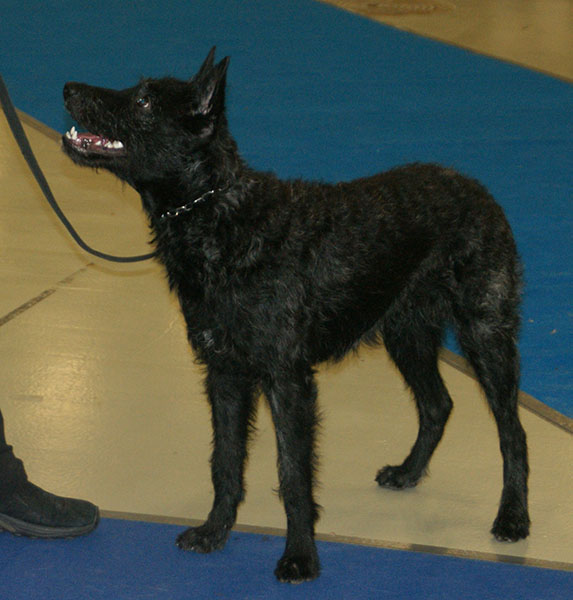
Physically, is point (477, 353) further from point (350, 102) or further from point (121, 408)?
point (350, 102)

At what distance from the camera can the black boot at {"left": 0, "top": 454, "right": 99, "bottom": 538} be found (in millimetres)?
3447

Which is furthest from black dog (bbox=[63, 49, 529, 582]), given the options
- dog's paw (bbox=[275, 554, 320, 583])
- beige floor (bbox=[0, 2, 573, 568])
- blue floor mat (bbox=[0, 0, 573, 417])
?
blue floor mat (bbox=[0, 0, 573, 417])

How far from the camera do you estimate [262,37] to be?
1073 cm

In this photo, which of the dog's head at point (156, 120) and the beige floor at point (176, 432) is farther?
the beige floor at point (176, 432)

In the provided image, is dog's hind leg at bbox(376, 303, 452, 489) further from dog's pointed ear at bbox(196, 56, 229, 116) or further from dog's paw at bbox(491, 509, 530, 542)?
dog's pointed ear at bbox(196, 56, 229, 116)

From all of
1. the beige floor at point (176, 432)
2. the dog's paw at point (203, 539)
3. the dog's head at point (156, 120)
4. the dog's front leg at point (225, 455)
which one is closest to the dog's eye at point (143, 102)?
the dog's head at point (156, 120)

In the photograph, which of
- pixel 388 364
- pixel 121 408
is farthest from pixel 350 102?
pixel 121 408

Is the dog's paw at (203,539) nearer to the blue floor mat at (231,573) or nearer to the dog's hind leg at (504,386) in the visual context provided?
the blue floor mat at (231,573)

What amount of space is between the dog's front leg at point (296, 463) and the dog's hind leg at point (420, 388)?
594 mm

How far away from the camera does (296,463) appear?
3.22 metres

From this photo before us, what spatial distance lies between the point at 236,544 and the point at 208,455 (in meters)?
0.58

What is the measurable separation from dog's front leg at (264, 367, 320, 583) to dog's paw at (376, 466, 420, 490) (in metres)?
0.58

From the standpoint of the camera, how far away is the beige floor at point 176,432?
11.8ft

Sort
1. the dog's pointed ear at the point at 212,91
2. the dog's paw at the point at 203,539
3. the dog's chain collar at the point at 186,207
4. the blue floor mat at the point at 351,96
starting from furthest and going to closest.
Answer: the blue floor mat at the point at 351,96 < the dog's paw at the point at 203,539 < the dog's chain collar at the point at 186,207 < the dog's pointed ear at the point at 212,91
